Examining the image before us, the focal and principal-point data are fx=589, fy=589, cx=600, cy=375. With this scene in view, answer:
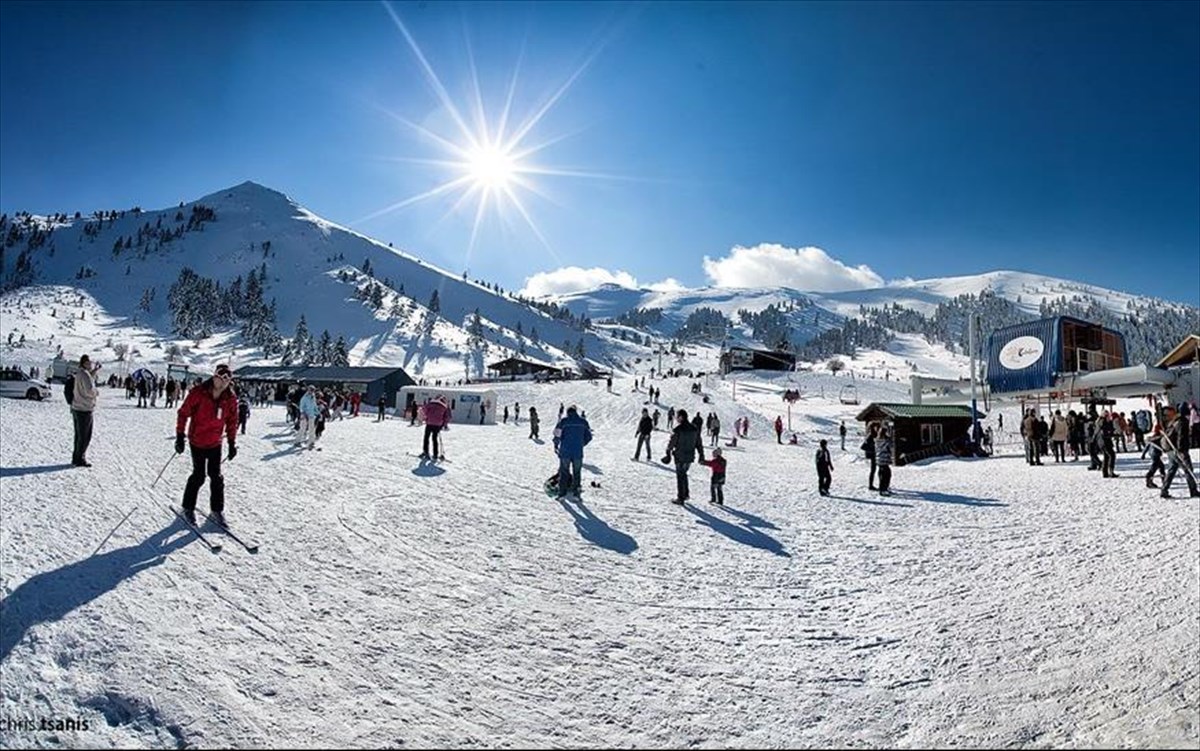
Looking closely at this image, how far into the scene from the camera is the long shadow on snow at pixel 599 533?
7729 millimetres

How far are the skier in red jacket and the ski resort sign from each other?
110 feet

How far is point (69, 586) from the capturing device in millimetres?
4414

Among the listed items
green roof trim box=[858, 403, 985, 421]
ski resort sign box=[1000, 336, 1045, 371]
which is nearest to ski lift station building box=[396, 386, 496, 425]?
green roof trim box=[858, 403, 985, 421]

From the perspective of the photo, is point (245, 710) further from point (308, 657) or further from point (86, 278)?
point (86, 278)

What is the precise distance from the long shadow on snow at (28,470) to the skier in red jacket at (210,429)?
120 inches

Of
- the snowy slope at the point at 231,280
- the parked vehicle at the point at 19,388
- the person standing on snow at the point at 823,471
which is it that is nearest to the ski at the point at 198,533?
the person standing on snow at the point at 823,471

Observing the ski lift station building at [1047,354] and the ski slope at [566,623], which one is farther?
the ski lift station building at [1047,354]

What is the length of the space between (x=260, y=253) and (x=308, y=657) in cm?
21659

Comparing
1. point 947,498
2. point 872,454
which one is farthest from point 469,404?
point 947,498

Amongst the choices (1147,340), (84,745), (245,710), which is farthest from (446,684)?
(1147,340)

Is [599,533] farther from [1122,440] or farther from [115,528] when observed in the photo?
[1122,440]

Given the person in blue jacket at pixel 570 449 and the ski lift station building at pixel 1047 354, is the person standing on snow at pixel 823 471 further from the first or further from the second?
the ski lift station building at pixel 1047 354

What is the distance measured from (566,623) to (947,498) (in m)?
10.8

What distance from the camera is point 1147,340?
19088 centimetres
